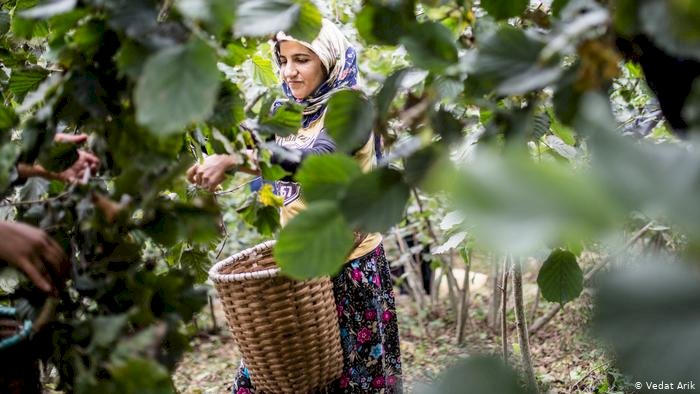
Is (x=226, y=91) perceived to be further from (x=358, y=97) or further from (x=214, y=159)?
(x=214, y=159)

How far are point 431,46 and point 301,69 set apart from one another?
158 centimetres

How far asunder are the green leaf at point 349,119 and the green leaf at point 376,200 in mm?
67

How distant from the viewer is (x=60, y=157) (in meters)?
0.81

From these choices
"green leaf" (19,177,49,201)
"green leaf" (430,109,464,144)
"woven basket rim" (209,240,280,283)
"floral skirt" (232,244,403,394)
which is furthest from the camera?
"floral skirt" (232,244,403,394)

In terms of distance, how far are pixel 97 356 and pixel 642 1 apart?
1.57ft

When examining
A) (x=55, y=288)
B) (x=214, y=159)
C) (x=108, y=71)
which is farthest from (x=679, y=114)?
(x=214, y=159)

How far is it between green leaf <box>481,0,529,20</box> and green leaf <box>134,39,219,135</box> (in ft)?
1.06

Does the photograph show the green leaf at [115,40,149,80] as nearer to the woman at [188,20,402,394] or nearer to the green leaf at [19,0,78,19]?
the green leaf at [19,0,78,19]

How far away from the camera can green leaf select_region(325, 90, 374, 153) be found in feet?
1.96

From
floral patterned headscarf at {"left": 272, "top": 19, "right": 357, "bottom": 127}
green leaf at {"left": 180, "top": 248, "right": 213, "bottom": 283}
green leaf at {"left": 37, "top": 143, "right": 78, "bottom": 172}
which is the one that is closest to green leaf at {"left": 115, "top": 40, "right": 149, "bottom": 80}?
green leaf at {"left": 37, "top": 143, "right": 78, "bottom": 172}

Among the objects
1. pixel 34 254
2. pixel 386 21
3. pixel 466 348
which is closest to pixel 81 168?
pixel 34 254

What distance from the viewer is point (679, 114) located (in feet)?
2.29

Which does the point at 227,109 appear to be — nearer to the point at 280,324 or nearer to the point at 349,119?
the point at 349,119

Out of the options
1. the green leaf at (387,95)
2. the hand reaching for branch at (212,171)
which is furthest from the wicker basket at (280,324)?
the green leaf at (387,95)
